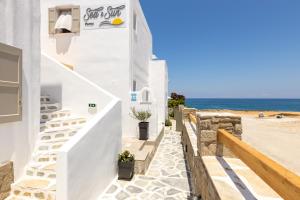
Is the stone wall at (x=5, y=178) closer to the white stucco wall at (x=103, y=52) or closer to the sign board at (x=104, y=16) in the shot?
the white stucco wall at (x=103, y=52)

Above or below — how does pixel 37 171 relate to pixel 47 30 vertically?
below

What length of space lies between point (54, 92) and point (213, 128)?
22.5 ft

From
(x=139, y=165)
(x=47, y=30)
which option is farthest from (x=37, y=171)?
(x=47, y=30)

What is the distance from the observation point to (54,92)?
817cm

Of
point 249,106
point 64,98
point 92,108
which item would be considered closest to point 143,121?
point 92,108

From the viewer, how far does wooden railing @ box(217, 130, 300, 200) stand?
1.67 metres

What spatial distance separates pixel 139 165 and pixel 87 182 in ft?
7.81

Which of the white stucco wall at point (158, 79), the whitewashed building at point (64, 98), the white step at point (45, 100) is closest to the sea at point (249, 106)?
the white stucco wall at point (158, 79)

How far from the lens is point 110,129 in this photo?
5750 mm

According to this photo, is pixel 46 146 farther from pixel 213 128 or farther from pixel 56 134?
pixel 213 128

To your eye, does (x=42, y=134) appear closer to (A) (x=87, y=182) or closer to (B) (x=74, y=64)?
(A) (x=87, y=182)

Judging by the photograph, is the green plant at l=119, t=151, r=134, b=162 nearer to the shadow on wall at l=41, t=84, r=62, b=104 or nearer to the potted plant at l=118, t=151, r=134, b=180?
the potted plant at l=118, t=151, r=134, b=180

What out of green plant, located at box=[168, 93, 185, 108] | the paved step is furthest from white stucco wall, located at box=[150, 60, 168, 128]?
the paved step

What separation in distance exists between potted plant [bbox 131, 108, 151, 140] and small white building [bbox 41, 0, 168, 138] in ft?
1.17
